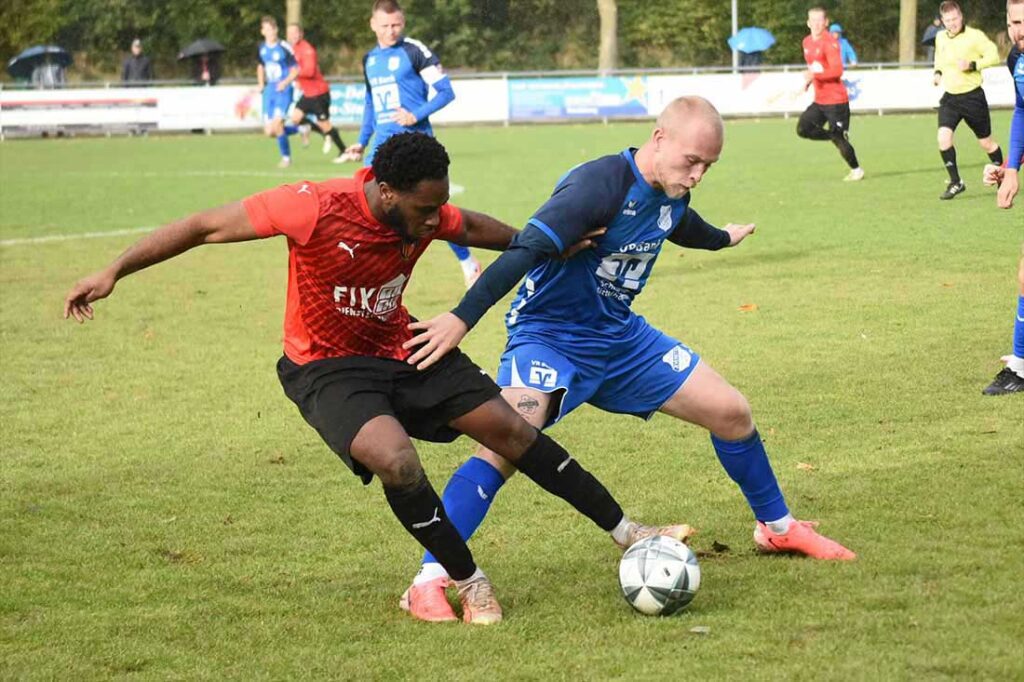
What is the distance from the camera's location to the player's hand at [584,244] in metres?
4.83

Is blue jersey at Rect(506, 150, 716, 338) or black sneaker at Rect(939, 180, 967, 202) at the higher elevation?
blue jersey at Rect(506, 150, 716, 338)

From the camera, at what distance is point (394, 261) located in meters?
4.77

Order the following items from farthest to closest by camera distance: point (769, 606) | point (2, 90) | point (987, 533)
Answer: point (2, 90) → point (987, 533) → point (769, 606)

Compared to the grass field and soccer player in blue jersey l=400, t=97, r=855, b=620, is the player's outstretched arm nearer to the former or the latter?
soccer player in blue jersey l=400, t=97, r=855, b=620

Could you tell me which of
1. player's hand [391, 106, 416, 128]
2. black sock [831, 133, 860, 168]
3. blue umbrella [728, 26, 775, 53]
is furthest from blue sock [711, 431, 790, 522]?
blue umbrella [728, 26, 775, 53]

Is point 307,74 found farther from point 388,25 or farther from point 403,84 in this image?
point 388,25

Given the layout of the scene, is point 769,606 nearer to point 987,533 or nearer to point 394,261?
point 987,533

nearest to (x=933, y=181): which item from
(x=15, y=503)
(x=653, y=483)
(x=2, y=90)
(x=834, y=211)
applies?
(x=834, y=211)

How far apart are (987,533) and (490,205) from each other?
12.8 metres

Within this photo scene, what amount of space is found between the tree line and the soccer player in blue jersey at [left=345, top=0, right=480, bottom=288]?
32045mm

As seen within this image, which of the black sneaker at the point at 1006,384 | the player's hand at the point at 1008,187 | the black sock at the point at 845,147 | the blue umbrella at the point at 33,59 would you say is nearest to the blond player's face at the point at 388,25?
the player's hand at the point at 1008,187

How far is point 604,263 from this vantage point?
5.09 meters

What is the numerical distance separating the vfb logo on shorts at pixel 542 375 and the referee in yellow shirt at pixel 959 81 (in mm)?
12361

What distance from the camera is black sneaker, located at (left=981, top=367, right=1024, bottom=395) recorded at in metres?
7.61
